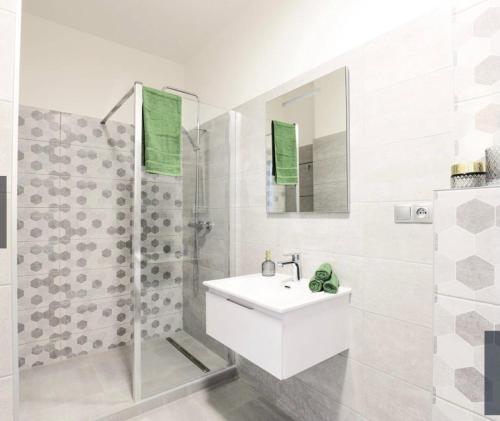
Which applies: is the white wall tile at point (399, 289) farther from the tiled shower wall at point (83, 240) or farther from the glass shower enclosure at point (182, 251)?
the tiled shower wall at point (83, 240)

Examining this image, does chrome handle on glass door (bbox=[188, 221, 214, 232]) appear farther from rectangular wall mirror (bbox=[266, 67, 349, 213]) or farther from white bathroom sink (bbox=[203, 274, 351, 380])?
white bathroom sink (bbox=[203, 274, 351, 380])

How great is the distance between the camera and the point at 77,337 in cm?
235

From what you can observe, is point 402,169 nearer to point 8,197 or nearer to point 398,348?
point 398,348

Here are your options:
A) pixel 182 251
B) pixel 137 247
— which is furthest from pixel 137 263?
pixel 182 251

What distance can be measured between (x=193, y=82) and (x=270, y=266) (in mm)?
1910

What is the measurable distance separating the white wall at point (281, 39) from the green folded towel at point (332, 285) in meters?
1.12

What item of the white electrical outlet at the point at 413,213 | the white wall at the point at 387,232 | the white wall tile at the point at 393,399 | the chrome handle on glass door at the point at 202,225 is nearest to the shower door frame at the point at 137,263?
the chrome handle on glass door at the point at 202,225

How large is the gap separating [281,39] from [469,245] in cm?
155

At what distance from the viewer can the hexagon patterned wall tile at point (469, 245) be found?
874mm

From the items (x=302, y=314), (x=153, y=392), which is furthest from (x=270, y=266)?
(x=153, y=392)

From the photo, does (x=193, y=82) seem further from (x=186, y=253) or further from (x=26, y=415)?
(x=26, y=415)

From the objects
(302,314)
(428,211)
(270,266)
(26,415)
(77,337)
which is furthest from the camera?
(77,337)

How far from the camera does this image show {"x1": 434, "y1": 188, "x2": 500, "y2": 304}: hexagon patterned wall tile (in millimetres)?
874

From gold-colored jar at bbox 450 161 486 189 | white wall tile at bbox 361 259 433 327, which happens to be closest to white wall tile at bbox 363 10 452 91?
gold-colored jar at bbox 450 161 486 189
